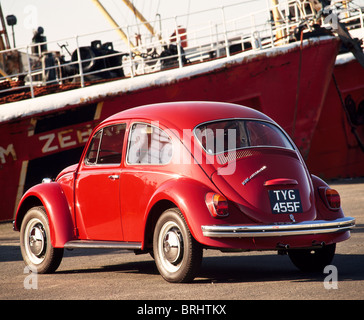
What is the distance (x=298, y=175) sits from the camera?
6312 millimetres

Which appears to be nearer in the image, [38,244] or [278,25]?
[38,244]

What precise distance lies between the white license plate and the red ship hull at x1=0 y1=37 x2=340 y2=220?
19.0ft

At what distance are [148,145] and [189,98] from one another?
8461 mm

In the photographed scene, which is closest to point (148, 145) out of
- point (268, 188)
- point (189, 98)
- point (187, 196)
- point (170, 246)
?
point (187, 196)

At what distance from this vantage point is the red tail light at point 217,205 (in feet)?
19.0

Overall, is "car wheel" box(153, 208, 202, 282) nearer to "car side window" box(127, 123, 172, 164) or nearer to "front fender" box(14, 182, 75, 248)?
"car side window" box(127, 123, 172, 164)

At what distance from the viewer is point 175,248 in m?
6.00

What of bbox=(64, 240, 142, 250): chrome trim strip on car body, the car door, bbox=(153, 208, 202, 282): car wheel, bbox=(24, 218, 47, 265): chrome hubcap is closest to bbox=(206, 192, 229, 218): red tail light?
bbox=(153, 208, 202, 282): car wheel

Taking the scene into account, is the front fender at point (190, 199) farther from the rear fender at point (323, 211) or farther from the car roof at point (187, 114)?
the rear fender at point (323, 211)

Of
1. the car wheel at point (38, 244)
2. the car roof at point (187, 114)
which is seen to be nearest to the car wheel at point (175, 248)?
the car roof at point (187, 114)

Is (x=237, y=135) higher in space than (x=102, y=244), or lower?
higher

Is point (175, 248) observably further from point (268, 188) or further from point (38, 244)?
point (38, 244)

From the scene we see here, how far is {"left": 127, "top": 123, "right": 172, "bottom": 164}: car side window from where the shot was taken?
652cm
